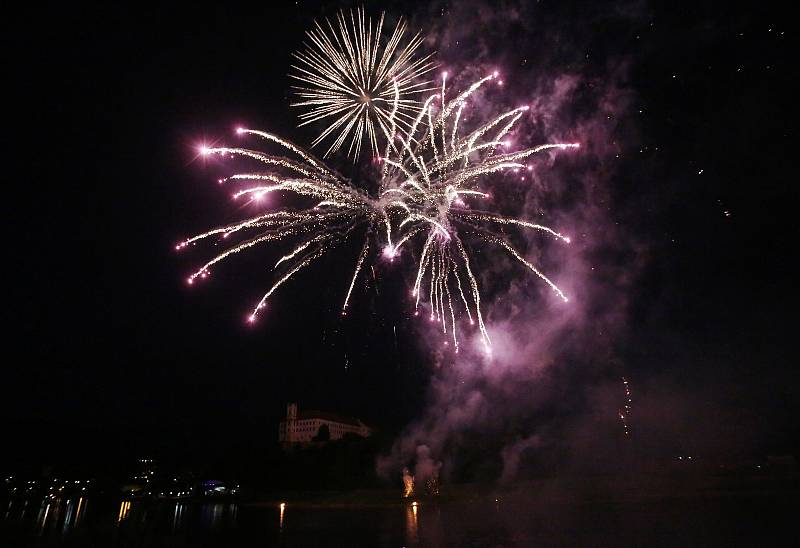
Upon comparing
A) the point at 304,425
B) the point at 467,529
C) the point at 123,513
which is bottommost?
the point at 467,529

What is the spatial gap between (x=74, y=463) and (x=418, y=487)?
88062mm

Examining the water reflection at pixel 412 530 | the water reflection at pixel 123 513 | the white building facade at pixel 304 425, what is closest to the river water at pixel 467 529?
the water reflection at pixel 412 530

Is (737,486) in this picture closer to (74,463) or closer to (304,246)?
(304,246)

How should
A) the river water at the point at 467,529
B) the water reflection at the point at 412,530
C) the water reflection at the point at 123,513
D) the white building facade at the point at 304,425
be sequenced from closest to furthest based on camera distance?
the river water at the point at 467,529 → the water reflection at the point at 412,530 → the water reflection at the point at 123,513 → the white building facade at the point at 304,425

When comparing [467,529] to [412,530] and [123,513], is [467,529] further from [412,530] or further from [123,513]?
[123,513]

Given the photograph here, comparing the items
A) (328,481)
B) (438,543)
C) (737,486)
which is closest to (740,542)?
(438,543)

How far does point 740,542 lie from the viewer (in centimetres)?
2514

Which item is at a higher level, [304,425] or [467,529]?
[304,425]

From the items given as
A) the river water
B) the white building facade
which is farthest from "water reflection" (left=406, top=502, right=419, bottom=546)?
the white building facade

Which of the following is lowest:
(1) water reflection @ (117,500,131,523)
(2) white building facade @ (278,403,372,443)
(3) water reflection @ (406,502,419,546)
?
(3) water reflection @ (406,502,419,546)

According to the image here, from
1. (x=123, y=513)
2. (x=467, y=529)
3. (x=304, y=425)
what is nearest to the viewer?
(x=467, y=529)

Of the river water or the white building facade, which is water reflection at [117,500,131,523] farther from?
the white building facade

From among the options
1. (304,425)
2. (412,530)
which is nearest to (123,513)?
(412,530)

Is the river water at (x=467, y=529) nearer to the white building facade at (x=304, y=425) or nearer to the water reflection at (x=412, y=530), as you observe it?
the water reflection at (x=412, y=530)
